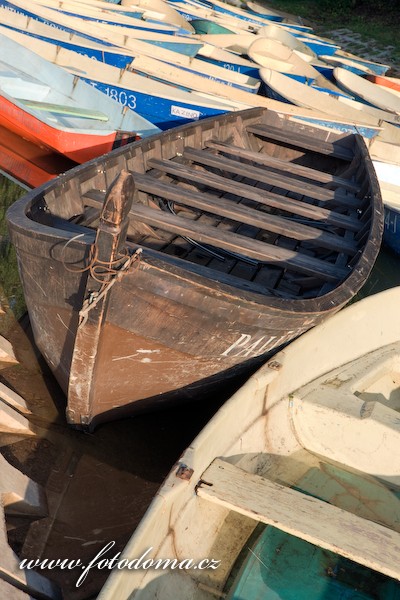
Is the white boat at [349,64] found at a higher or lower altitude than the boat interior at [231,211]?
higher

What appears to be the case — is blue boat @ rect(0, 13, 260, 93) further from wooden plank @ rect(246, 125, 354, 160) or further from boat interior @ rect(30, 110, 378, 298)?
boat interior @ rect(30, 110, 378, 298)

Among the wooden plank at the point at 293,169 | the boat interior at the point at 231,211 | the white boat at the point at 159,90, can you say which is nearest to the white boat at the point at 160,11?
the white boat at the point at 159,90

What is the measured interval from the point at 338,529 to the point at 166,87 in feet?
28.7

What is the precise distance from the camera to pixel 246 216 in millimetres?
5477

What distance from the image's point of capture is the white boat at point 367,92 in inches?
541

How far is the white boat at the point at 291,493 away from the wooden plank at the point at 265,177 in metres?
1.59

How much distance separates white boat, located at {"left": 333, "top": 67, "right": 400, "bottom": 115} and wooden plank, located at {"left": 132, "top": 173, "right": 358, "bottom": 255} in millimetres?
8930

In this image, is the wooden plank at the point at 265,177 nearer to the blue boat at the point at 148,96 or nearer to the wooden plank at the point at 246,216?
the wooden plank at the point at 246,216

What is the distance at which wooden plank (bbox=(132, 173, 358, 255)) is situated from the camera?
5.45 m

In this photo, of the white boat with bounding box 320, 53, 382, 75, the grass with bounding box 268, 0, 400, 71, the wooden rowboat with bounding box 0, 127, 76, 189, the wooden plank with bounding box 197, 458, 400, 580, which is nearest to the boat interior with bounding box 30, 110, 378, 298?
the wooden plank with bounding box 197, 458, 400, 580

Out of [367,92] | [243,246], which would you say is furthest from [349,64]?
[243,246]

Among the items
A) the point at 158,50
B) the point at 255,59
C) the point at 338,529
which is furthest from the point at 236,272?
the point at 255,59

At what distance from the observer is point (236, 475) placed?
3697mm

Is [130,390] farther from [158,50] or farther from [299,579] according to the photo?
[158,50]
